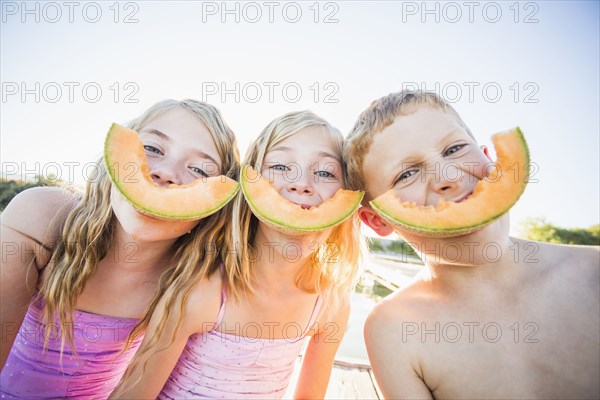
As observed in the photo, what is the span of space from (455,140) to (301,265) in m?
1.08


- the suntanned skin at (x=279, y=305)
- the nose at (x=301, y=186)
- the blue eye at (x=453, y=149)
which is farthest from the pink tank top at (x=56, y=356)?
the blue eye at (x=453, y=149)

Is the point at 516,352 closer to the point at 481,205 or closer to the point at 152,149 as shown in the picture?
the point at 481,205

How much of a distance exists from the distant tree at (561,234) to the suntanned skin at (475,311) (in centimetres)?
2692

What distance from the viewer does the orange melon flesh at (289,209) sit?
1.35 metres

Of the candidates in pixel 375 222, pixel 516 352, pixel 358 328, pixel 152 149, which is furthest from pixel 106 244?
pixel 358 328

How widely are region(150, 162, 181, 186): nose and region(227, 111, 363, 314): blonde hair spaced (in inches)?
17.6

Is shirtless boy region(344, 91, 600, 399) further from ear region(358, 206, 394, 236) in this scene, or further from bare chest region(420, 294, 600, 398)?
→ ear region(358, 206, 394, 236)

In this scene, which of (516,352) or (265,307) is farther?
(265,307)

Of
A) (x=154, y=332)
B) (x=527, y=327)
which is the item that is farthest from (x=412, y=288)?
(x=154, y=332)

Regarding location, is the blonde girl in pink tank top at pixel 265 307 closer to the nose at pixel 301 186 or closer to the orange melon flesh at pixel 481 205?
the nose at pixel 301 186

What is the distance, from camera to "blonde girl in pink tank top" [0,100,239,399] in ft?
5.22

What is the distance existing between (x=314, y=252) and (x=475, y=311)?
37.1 inches

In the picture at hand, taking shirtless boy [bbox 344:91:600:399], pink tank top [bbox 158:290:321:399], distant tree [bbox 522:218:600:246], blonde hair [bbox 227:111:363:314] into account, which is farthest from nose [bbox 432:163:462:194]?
distant tree [bbox 522:218:600:246]

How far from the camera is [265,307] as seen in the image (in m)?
1.92
